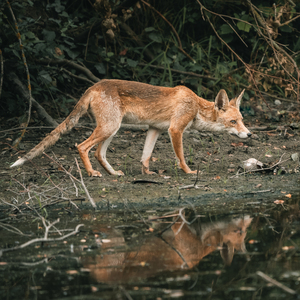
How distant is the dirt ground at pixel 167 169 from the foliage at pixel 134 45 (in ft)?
3.07

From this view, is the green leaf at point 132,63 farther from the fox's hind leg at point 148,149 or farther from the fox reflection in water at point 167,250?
the fox reflection in water at point 167,250

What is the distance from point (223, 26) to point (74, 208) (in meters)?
6.94

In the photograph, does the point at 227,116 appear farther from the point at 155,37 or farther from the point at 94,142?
the point at 155,37

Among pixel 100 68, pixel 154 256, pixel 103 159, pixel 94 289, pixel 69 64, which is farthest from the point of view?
pixel 100 68

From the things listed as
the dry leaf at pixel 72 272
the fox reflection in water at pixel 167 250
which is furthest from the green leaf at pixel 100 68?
the dry leaf at pixel 72 272

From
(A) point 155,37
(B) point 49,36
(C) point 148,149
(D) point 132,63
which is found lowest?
(C) point 148,149

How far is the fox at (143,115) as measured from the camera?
6324 mm

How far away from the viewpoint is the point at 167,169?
22.9 feet

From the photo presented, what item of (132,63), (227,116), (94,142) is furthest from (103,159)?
(132,63)

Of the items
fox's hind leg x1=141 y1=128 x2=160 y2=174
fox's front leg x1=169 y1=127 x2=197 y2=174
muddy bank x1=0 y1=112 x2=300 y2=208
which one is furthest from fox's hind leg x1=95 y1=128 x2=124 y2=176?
fox's front leg x1=169 y1=127 x2=197 y2=174

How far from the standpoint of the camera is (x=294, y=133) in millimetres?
8906

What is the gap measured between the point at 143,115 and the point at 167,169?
941 millimetres

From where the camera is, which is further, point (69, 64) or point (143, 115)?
point (69, 64)

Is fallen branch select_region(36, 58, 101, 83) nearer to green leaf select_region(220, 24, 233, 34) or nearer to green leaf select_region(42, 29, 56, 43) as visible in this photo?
green leaf select_region(42, 29, 56, 43)
